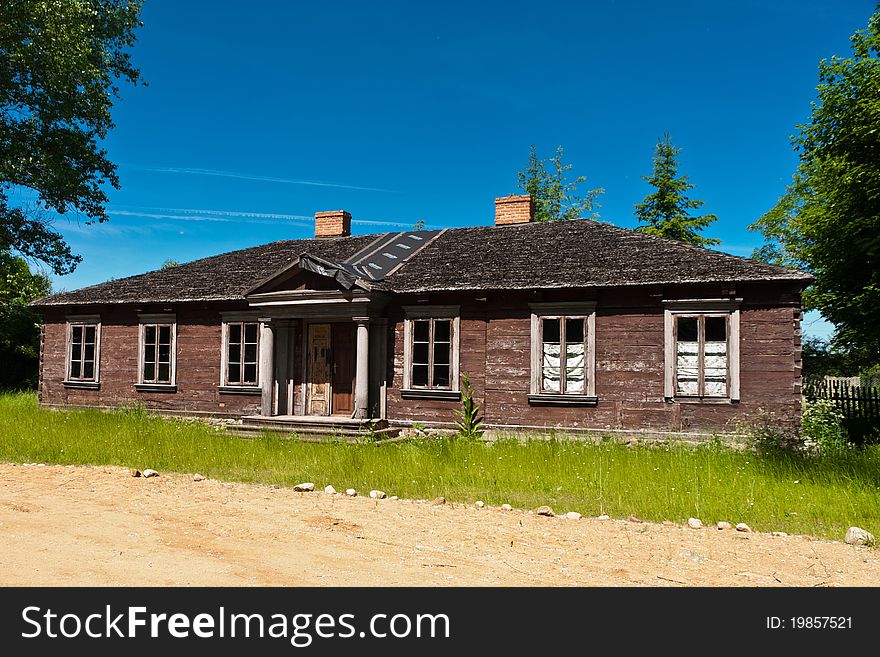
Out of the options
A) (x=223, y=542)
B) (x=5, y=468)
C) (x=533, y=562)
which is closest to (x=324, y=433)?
(x=5, y=468)

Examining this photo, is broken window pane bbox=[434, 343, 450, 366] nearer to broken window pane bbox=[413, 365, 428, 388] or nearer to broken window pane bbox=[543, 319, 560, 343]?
broken window pane bbox=[413, 365, 428, 388]

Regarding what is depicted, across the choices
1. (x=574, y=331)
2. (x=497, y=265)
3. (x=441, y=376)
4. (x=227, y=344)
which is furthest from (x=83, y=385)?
(x=574, y=331)

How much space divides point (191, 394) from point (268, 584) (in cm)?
1334

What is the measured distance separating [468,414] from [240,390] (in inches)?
254

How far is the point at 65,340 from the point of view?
19.2 m

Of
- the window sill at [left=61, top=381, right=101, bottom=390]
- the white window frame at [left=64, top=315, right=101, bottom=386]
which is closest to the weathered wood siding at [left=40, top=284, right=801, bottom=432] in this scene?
the window sill at [left=61, top=381, right=101, bottom=390]

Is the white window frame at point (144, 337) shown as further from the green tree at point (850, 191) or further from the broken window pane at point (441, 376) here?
the green tree at point (850, 191)

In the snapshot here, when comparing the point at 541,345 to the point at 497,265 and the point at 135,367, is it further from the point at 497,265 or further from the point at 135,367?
the point at 135,367

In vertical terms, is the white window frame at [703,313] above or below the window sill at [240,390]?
above

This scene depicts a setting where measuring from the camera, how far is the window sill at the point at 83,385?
1848 cm

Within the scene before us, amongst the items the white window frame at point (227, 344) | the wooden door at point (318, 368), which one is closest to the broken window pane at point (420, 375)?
the wooden door at point (318, 368)

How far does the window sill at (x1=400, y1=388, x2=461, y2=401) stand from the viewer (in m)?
14.3

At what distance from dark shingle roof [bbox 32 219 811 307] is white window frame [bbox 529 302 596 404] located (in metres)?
0.60
